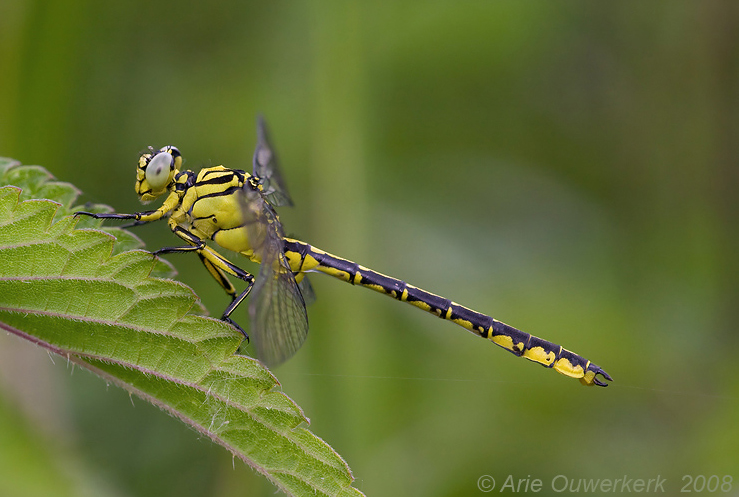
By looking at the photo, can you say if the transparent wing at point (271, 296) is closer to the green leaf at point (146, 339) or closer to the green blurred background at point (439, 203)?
the green leaf at point (146, 339)

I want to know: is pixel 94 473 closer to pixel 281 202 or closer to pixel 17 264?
→ pixel 281 202

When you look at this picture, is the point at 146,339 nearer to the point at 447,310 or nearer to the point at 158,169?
the point at 158,169

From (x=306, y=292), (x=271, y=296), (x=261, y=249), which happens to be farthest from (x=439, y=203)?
(x=271, y=296)

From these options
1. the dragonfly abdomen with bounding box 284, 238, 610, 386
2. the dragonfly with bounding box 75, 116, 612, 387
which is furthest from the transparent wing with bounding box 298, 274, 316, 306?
the dragonfly abdomen with bounding box 284, 238, 610, 386

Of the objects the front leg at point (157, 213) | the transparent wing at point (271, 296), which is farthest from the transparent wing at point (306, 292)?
the front leg at point (157, 213)

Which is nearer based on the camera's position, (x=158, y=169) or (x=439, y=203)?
(x=158, y=169)

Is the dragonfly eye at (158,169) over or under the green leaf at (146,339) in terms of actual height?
over

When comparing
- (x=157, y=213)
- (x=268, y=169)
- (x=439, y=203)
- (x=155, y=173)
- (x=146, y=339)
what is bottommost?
(x=146, y=339)
